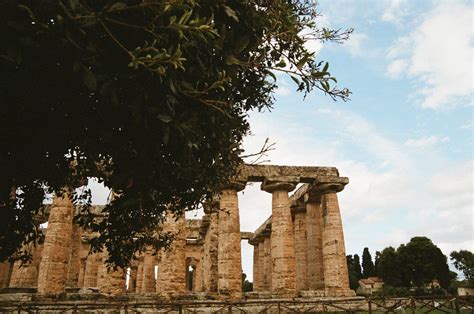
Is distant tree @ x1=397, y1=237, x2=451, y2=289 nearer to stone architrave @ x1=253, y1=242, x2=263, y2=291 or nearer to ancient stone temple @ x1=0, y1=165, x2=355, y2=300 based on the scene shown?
stone architrave @ x1=253, y1=242, x2=263, y2=291

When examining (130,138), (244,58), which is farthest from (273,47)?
(130,138)

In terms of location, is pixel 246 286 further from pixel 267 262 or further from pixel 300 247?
pixel 300 247

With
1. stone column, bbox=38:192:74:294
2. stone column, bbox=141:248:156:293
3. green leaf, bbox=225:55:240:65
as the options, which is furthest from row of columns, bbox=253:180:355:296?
green leaf, bbox=225:55:240:65

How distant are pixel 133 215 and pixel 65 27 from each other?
4012 mm

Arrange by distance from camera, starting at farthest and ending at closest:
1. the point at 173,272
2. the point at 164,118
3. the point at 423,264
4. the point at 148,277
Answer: the point at 423,264 → the point at 148,277 → the point at 173,272 → the point at 164,118

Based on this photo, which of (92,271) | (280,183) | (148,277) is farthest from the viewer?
(148,277)

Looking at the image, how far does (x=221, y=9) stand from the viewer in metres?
4.96

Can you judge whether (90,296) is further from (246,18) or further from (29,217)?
(246,18)

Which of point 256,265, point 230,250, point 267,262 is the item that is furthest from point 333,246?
point 256,265

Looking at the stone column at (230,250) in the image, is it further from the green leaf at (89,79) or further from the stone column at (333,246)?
the green leaf at (89,79)

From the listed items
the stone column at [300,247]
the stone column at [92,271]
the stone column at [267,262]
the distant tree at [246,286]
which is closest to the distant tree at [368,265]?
the distant tree at [246,286]

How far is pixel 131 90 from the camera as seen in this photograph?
3926 mm

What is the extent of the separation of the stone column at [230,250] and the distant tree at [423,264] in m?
42.0

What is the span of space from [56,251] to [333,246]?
47.7ft
